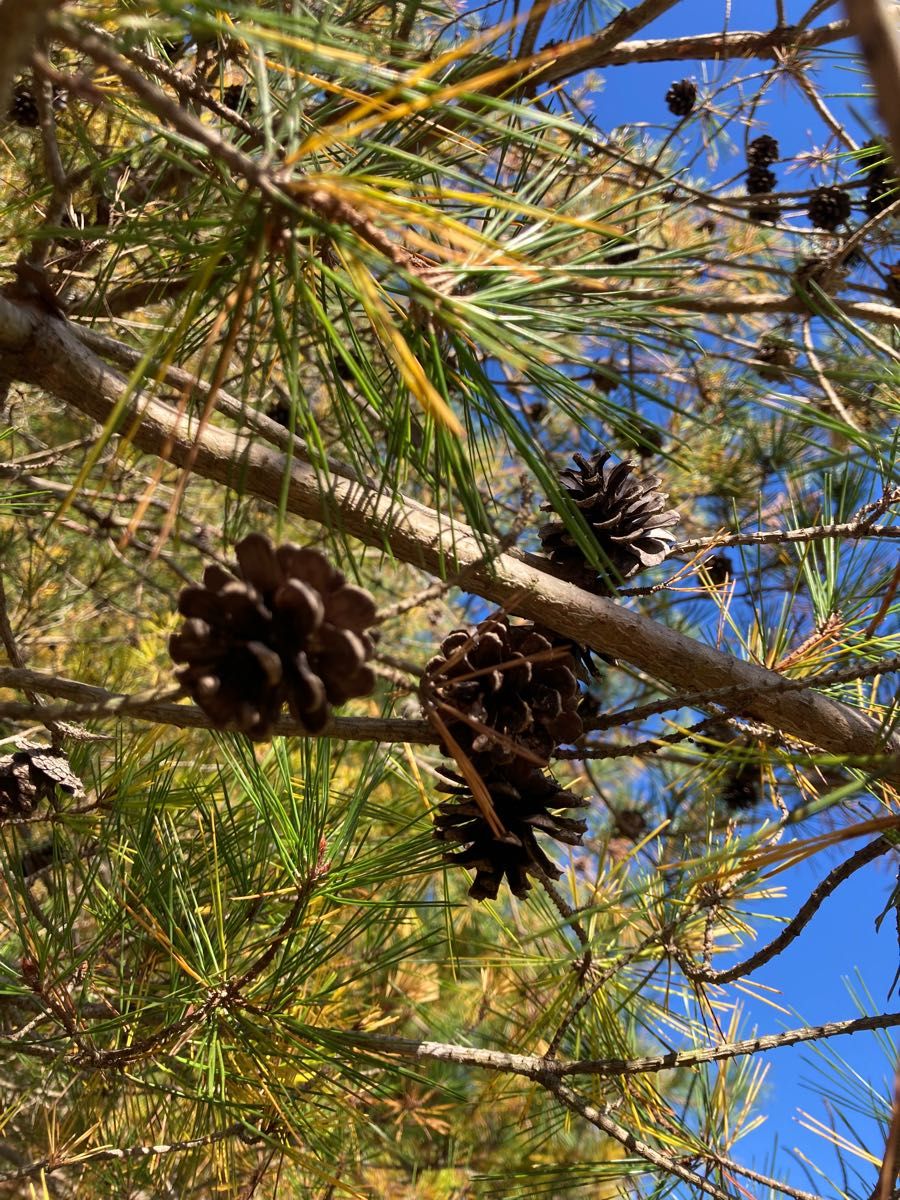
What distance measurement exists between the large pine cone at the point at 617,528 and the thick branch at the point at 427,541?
0.03 m

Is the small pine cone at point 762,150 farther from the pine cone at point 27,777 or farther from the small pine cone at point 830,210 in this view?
the pine cone at point 27,777


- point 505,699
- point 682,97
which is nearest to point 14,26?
point 505,699

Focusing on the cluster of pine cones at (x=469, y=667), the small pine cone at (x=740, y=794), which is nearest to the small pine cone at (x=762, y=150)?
the small pine cone at (x=740, y=794)

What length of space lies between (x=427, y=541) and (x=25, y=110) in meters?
1.14

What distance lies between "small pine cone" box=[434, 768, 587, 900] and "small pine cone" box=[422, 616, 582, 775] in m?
0.02

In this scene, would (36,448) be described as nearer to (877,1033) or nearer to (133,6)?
(133,6)

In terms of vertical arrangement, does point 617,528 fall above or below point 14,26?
below

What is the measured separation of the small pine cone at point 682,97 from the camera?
1931mm

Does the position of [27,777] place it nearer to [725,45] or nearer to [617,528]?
[617,528]

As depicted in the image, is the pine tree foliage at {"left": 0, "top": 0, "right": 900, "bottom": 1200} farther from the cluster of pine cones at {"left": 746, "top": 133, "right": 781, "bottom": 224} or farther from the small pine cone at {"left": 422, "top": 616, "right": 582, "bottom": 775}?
→ the cluster of pine cones at {"left": 746, "top": 133, "right": 781, "bottom": 224}

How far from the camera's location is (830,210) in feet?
5.17

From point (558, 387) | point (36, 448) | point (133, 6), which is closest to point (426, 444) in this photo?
point (558, 387)

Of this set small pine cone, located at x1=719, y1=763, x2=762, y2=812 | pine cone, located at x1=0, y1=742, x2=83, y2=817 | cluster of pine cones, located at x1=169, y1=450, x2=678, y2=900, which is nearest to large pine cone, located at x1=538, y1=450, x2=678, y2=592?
cluster of pine cones, located at x1=169, y1=450, x2=678, y2=900

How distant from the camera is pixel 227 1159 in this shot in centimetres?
97
